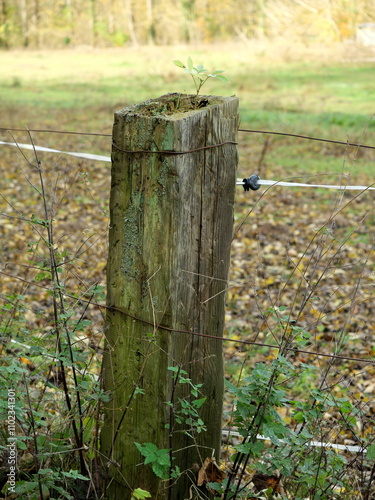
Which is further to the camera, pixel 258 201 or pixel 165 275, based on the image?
pixel 258 201

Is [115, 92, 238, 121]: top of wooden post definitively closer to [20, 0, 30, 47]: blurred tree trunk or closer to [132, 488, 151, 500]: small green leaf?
[132, 488, 151, 500]: small green leaf

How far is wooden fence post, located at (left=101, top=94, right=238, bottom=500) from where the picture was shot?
6.47 feet

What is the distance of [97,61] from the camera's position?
32.8m

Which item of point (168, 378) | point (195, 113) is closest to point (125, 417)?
point (168, 378)

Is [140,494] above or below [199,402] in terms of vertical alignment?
below

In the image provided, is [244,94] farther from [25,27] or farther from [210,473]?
[25,27]

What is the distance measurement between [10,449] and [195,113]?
1.32 metres

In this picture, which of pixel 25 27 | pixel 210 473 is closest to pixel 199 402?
pixel 210 473

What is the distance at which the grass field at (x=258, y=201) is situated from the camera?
258cm

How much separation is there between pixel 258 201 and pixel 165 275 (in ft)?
2.40

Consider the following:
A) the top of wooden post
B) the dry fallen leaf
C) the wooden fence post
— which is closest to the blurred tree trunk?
the top of wooden post

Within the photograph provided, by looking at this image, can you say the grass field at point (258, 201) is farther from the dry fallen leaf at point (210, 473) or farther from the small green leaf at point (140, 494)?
the small green leaf at point (140, 494)

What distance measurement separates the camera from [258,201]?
2.56 meters

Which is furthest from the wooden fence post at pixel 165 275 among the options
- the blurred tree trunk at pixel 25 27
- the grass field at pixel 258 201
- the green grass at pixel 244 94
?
the blurred tree trunk at pixel 25 27
